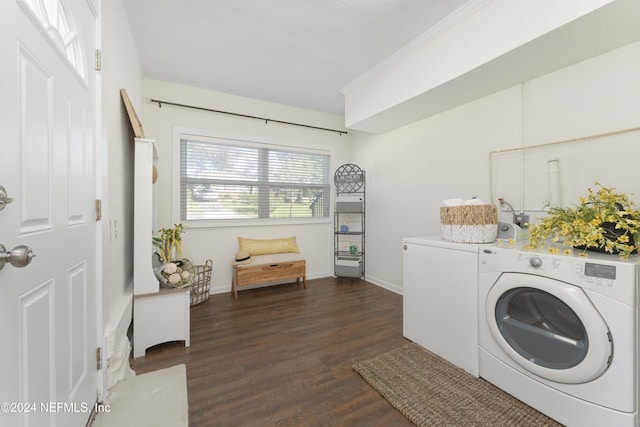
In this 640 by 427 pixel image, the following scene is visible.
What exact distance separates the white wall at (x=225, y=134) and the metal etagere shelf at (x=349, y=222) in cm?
19

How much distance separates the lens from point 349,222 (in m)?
4.32

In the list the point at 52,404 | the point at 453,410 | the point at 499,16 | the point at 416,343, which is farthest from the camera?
the point at 416,343

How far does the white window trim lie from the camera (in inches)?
126

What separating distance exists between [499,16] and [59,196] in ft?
8.77

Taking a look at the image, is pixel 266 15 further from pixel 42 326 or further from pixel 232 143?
pixel 42 326

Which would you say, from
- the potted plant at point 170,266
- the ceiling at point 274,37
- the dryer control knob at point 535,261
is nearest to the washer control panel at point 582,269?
the dryer control knob at point 535,261

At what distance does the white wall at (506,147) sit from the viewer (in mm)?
1741

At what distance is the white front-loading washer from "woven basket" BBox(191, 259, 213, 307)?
2.81m

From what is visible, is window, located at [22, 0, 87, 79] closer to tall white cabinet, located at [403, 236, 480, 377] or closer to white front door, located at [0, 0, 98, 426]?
white front door, located at [0, 0, 98, 426]

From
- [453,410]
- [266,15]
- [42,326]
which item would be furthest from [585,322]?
[266,15]

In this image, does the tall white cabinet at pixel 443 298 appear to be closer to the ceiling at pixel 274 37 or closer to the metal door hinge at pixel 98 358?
the ceiling at pixel 274 37

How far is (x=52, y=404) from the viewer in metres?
0.95

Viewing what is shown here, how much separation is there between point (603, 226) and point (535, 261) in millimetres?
367

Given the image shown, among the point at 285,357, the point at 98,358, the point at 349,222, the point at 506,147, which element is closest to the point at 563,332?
the point at 506,147
